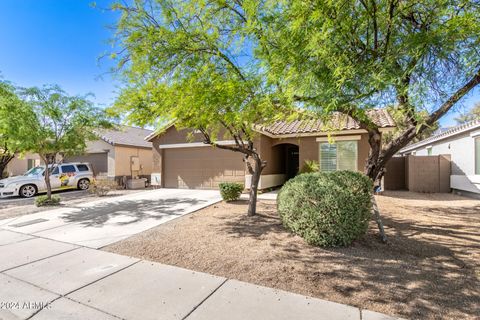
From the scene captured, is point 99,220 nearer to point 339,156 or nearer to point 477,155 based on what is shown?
point 339,156

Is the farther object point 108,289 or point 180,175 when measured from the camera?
point 180,175

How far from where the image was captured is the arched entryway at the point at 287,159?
49.3ft

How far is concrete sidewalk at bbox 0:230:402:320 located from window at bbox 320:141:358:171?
993cm

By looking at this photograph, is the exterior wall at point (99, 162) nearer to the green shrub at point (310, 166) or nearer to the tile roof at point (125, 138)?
the tile roof at point (125, 138)

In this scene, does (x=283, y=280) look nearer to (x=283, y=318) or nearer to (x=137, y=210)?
(x=283, y=318)

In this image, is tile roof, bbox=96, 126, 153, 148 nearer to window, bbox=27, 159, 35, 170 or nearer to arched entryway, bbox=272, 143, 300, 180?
arched entryway, bbox=272, 143, 300, 180

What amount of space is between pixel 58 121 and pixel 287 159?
12.0 metres

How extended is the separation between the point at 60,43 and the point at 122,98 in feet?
19.3

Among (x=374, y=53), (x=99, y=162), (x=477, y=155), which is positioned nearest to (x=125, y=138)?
(x=99, y=162)

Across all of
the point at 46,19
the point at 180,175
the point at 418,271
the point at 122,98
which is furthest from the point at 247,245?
the point at 180,175

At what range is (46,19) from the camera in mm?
8031

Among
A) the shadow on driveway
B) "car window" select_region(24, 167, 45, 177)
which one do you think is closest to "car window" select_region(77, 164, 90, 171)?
"car window" select_region(24, 167, 45, 177)

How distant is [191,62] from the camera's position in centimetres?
521

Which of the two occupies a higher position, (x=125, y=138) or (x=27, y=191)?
(x=125, y=138)
